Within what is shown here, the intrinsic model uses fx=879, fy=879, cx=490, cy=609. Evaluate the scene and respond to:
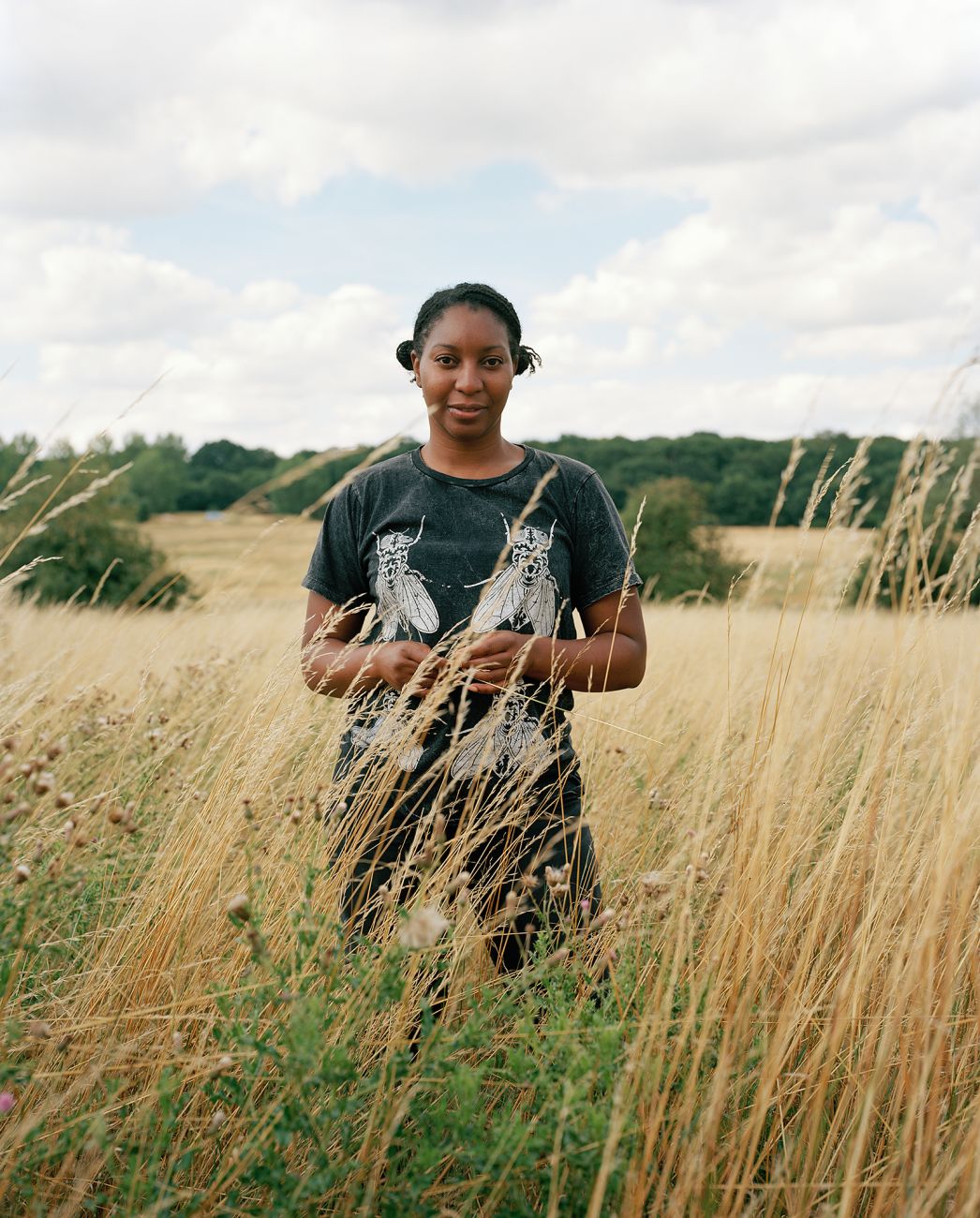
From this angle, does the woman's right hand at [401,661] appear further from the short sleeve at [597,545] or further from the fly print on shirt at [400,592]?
the short sleeve at [597,545]

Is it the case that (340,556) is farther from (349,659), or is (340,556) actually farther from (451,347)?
(451,347)

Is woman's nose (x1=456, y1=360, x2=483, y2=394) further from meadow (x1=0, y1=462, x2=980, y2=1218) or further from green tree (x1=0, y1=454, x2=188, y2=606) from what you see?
green tree (x1=0, y1=454, x2=188, y2=606)

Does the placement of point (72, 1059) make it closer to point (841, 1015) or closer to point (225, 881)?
point (225, 881)

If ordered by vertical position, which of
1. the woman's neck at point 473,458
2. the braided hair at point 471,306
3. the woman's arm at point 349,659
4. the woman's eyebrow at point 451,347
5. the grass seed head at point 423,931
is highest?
the braided hair at point 471,306

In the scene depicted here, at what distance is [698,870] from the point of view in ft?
5.96

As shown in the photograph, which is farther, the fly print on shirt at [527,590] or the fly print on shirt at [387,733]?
the fly print on shirt at [527,590]

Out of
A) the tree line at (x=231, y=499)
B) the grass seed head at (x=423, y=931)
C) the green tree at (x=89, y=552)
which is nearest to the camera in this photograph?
the grass seed head at (x=423, y=931)

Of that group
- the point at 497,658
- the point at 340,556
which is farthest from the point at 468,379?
the point at 497,658

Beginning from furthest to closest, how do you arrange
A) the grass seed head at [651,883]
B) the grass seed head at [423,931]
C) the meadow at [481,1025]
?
the grass seed head at [651,883], the meadow at [481,1025], the grass seed head at [423,931]

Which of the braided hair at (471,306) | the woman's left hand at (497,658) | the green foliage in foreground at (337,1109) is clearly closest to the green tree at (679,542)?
the braided hair at (471,306)

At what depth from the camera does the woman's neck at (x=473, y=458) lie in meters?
2.31

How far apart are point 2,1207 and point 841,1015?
4.61 ft

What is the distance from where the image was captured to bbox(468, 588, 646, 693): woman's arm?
6.47 ft

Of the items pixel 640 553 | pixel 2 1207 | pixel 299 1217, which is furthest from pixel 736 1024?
pixel 640 553
